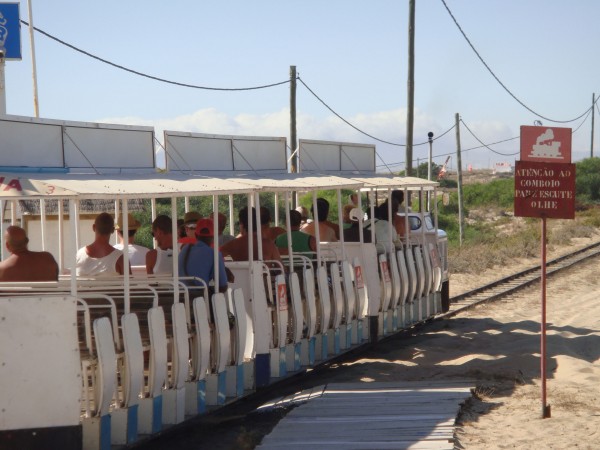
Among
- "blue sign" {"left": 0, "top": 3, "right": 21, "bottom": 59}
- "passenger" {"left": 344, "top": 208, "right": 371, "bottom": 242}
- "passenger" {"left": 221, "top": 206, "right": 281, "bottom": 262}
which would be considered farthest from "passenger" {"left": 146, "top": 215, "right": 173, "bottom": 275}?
"blue sign" {"left": 0, "top": 3, "right": 21, "bottom": 59}

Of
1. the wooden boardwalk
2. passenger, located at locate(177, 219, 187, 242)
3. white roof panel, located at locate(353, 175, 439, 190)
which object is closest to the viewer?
the wooden boardwalk

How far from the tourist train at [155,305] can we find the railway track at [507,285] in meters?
4.85

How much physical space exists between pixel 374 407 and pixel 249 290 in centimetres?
185

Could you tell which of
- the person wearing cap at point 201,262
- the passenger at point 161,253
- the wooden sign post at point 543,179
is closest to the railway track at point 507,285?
the passenger at point 161,253

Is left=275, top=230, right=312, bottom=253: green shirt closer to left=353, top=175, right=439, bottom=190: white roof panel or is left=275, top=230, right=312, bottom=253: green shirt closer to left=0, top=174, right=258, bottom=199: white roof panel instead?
left=353, top=175, right=439, bottom=190: white roof panel

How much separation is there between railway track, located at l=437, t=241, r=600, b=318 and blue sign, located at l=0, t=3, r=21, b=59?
315 inches

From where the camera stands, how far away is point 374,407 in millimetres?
10414

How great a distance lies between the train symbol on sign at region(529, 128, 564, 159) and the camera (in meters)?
10.8

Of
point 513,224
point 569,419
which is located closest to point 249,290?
point 569,419

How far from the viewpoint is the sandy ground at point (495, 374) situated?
9797 mm

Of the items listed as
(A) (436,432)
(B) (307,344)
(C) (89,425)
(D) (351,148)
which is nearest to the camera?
(C) (89,425)

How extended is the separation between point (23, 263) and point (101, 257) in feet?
6.28

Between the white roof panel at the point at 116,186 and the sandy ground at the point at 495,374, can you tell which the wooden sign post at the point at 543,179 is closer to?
the sandy ground at the point at 495,374

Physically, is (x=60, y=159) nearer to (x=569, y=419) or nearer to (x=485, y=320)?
(x=569, y=419)
